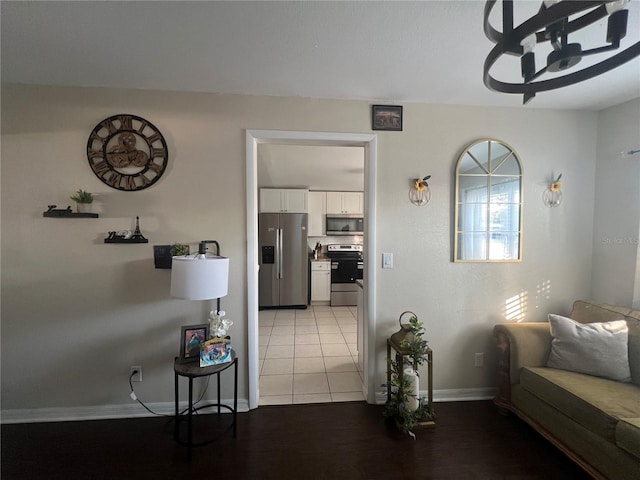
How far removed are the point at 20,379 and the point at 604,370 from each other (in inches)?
154

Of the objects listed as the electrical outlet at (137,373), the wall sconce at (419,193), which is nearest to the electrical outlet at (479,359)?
the wall sconce at (419,193)

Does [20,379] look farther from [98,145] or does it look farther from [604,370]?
[604,370]

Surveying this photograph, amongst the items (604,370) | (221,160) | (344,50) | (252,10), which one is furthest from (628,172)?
(221,160)

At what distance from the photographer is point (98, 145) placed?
6.37 feet

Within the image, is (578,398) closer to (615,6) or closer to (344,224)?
(615,6)

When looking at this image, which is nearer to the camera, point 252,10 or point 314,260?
point 252,10

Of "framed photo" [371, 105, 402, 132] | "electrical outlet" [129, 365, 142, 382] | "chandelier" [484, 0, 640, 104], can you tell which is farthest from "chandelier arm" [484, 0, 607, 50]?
"electrical outlet" [129, 365, 142, 382]

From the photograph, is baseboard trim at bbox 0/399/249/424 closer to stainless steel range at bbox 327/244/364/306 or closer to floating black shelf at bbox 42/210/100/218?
floating black shelf at bbox 42/210/100/218

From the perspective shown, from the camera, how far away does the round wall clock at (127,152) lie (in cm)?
194

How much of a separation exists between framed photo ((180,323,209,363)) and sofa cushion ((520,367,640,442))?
2.23 metres

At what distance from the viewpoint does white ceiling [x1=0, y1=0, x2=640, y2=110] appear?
1266 mm

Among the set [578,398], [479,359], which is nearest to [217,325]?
[479,359]

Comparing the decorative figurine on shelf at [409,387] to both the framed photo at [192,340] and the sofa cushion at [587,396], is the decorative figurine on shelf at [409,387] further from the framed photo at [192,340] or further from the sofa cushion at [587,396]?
the framed photo at [192,340]

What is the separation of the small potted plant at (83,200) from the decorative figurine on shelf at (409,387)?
7.82 ft
